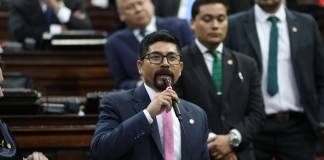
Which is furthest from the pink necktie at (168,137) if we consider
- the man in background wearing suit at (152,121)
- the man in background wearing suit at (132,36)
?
the man in background wearing suit at (132,36)

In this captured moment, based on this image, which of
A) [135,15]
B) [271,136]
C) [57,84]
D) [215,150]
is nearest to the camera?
[215,150]

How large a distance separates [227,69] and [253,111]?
0.68 feet

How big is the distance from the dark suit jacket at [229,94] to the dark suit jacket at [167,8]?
201 cm

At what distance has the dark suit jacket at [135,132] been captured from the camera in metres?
2.83

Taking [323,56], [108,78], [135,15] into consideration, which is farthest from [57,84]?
[323,56]

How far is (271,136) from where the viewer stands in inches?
155

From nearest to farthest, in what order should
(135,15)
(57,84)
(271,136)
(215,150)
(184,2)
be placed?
(215,150) < (271,136) < (135,15) < (57,84) < (184,2)

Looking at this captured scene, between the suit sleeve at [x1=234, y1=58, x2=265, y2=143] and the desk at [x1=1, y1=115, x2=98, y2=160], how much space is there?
68 cm

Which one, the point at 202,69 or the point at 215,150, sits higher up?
the point at 202,69

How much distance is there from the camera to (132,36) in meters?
4.55

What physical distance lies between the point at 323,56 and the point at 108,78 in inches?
67.2

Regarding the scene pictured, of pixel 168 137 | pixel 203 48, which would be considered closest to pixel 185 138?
pixel 168 137

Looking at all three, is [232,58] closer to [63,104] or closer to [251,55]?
[251,55]

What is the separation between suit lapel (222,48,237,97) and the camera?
3.67 metres
